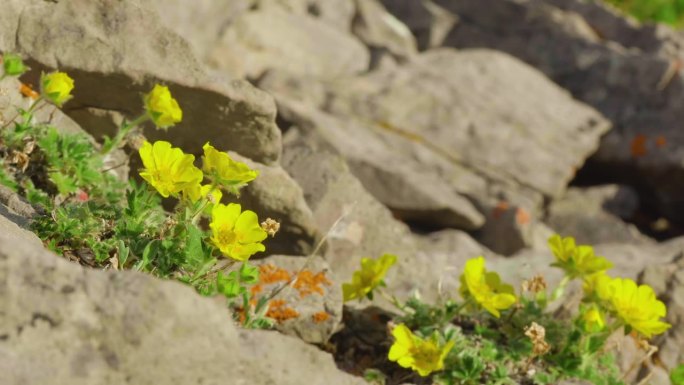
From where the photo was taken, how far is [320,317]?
365cm

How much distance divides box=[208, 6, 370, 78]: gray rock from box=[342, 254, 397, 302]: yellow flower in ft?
18.1

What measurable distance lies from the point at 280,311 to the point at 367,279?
0.43 m

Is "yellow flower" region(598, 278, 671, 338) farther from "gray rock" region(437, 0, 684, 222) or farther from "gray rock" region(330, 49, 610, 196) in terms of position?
Result: "gray rock" region(437, 0, 684, 222)

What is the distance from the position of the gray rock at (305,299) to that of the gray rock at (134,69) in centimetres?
72

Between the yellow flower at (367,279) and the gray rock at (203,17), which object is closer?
the yellow flower at (367,279)

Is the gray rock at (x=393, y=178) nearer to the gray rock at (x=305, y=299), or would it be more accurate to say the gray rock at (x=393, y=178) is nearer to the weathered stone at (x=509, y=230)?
the weathered stone at (x=509, y=230)

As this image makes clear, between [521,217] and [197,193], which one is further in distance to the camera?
[521,217]

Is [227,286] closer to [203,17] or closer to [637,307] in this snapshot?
[637,307]

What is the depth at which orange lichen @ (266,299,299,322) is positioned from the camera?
358 centimetres

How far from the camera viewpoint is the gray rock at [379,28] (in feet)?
36.2

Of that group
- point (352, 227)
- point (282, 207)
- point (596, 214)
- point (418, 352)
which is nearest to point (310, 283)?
point (282, 207)

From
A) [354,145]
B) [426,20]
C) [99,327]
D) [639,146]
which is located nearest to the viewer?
[99,327]

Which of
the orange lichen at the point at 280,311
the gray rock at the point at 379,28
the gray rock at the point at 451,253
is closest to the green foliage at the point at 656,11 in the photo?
the gray rock at the point at 379,28

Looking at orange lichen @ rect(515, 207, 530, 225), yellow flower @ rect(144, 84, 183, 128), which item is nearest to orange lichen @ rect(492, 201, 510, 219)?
orange lichen @ rect(515, 207, 530, 225)
